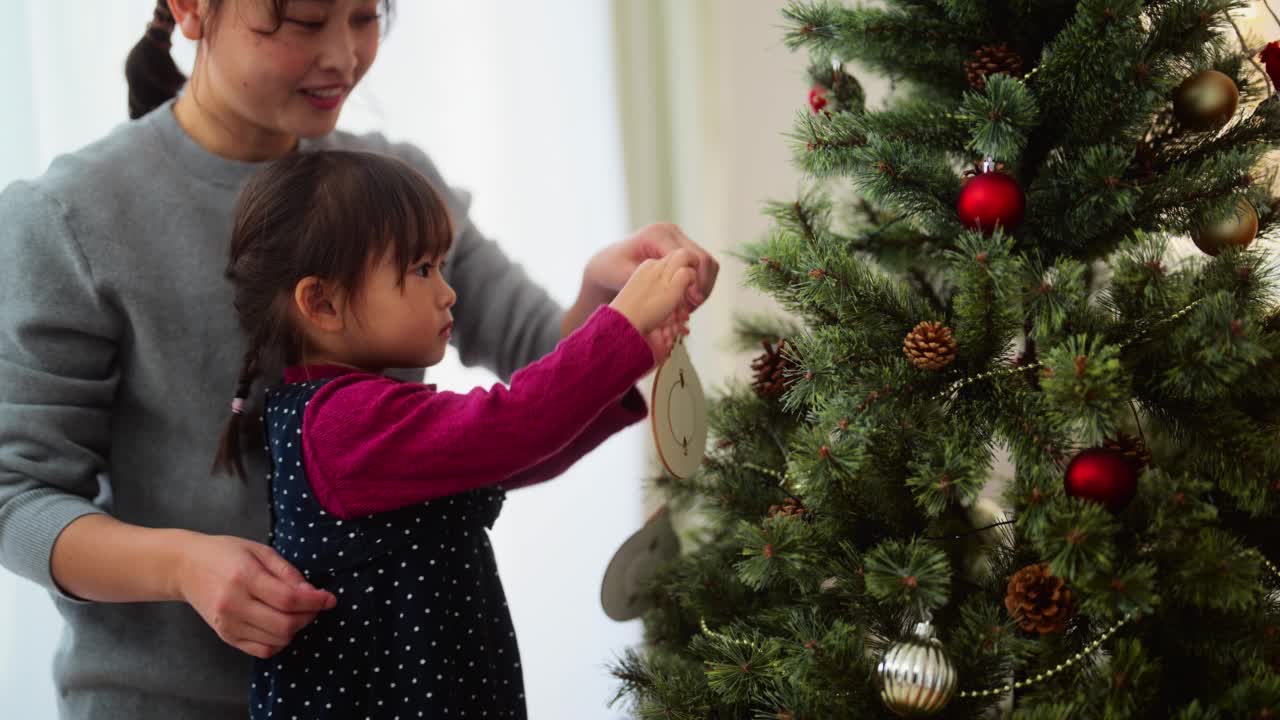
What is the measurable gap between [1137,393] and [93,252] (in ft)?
2.81

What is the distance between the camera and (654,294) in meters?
0.80

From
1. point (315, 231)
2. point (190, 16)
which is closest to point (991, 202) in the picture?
point (315, 231)

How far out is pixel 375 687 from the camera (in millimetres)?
811

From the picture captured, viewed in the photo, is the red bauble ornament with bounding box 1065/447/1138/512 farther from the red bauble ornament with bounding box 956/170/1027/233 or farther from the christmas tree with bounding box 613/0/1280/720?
the red bauble ornament with bounding box 956/170/1027/233

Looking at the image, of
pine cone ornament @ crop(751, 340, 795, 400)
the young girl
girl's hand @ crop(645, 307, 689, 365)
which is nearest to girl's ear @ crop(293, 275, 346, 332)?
the young girl

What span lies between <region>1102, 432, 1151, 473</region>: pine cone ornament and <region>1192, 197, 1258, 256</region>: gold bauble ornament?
6.3 inches

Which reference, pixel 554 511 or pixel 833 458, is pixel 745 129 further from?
pixel 833 458

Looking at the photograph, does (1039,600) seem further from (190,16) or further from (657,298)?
(190,16)

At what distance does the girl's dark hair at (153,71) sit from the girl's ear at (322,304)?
1.01ft

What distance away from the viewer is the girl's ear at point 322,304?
2.78 feet

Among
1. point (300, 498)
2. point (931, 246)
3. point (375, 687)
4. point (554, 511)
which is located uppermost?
point (931, 246)

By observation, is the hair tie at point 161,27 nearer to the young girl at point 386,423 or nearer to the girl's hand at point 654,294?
the young girl at point 386,423

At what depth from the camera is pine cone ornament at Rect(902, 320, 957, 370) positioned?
2.47ft

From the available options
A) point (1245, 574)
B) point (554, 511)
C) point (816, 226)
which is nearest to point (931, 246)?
point (816, 226)
